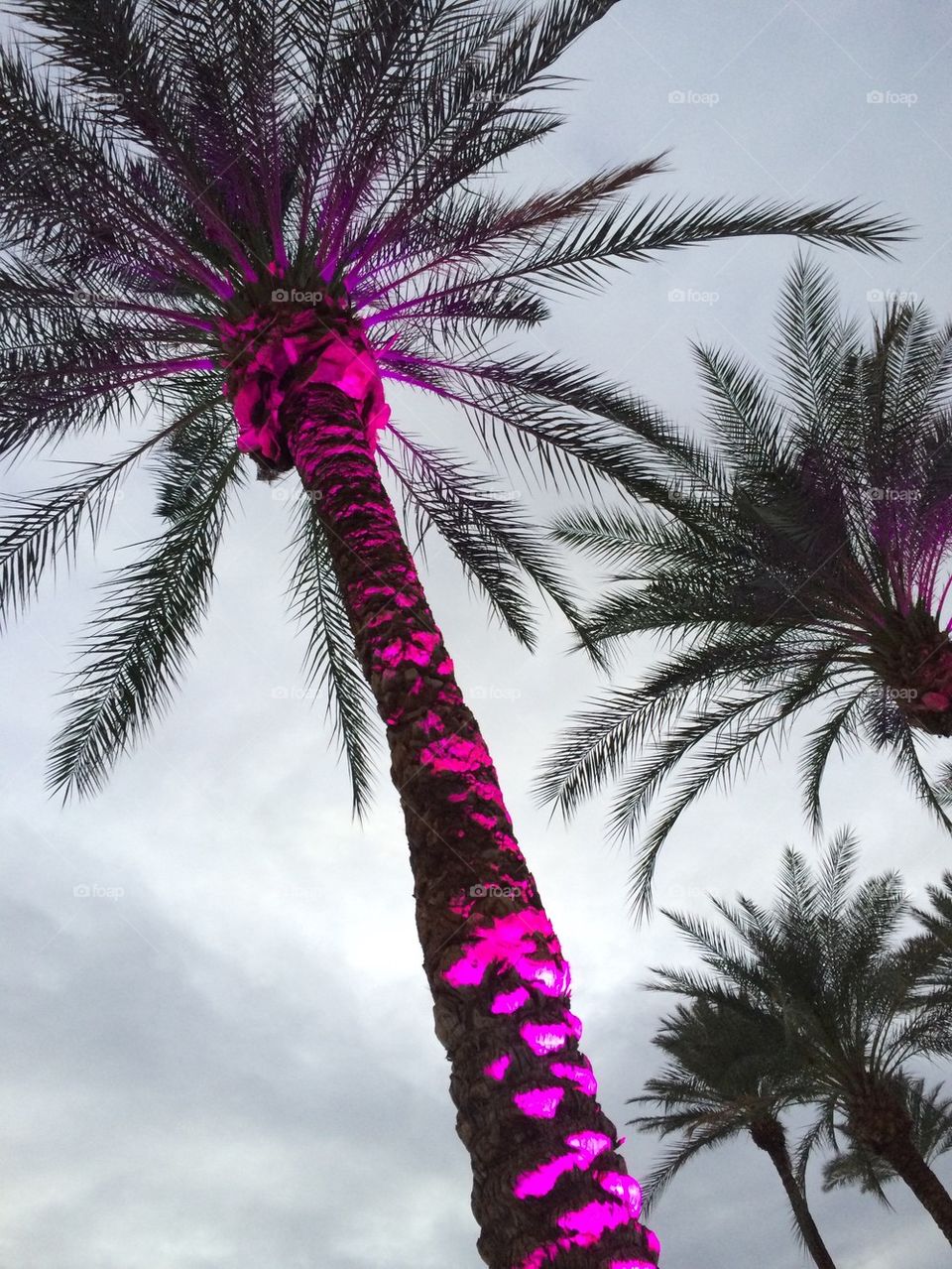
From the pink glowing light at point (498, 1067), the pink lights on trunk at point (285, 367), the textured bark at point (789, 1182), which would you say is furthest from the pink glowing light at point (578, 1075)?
the textured bark at point (789, 1182)

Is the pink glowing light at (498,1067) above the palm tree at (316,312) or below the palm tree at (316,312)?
below

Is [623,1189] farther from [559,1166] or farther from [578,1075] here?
[578,1075]

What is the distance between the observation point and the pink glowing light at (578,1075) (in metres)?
3.19

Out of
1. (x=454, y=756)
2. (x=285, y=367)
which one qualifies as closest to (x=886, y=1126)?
(x=454, y=756)

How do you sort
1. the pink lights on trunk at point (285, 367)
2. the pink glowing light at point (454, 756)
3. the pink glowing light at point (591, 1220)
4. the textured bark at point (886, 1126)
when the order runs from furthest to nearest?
1. the textured bark at point (886, 1126)
2. the pink lights on trunk at point (285, 367)
3. the pink glowing light at point (454, 756)
4. the pink glowing light at point (591, 1220)

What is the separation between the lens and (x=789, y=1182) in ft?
53.2

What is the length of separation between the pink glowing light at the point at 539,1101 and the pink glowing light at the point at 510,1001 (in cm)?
28

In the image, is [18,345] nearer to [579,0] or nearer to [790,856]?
[579,0]

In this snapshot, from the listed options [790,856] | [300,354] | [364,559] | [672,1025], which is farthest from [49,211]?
[672,1025]

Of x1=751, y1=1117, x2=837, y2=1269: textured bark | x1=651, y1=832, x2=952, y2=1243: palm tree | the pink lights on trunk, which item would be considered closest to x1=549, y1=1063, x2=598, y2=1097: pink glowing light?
the pink lights on trunk

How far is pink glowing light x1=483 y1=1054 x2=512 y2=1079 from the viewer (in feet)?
10.4

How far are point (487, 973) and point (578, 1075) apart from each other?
1.45 ft

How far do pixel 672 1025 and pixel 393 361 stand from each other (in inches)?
538

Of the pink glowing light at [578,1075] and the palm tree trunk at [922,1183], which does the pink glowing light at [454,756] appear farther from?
the palm tree trunk at [922,1183]
